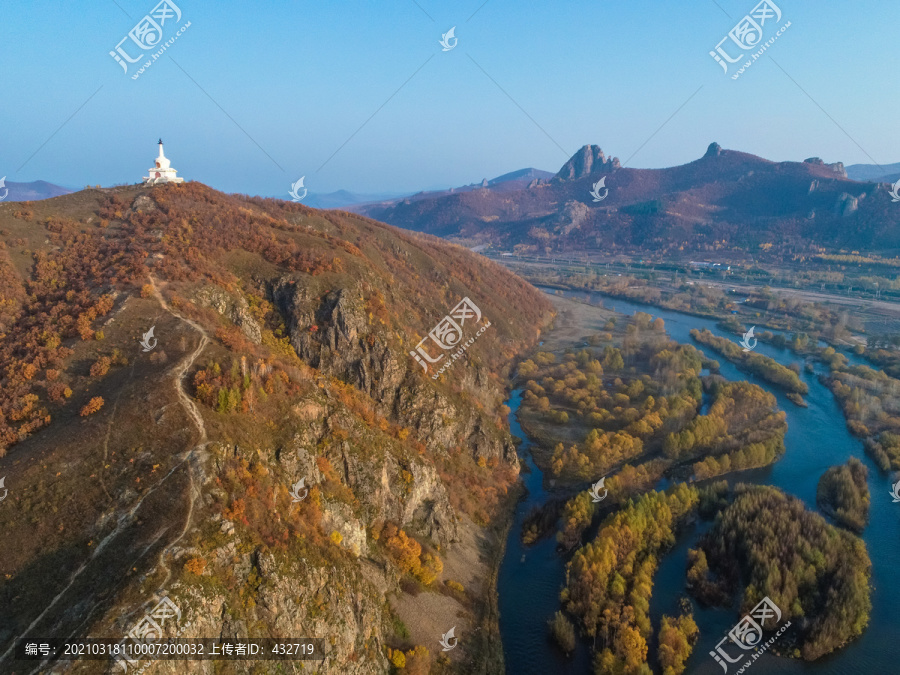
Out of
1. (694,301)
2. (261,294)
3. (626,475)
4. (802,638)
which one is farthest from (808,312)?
(261,294)

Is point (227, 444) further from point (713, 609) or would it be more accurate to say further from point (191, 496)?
point (713, 609)

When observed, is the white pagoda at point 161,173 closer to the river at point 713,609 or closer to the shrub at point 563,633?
the river at point 713,609

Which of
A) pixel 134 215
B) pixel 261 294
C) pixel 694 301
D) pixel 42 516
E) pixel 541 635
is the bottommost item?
pixel 694 301

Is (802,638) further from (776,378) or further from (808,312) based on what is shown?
(808,312)

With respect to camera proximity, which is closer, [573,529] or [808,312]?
[573,529]

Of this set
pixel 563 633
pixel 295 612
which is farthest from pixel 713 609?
pixel 295 612

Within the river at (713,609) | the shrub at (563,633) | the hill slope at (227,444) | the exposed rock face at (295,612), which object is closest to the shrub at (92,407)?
the hill slope at (227,444)

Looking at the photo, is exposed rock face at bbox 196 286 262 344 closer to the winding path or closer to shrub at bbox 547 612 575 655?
the winding path
